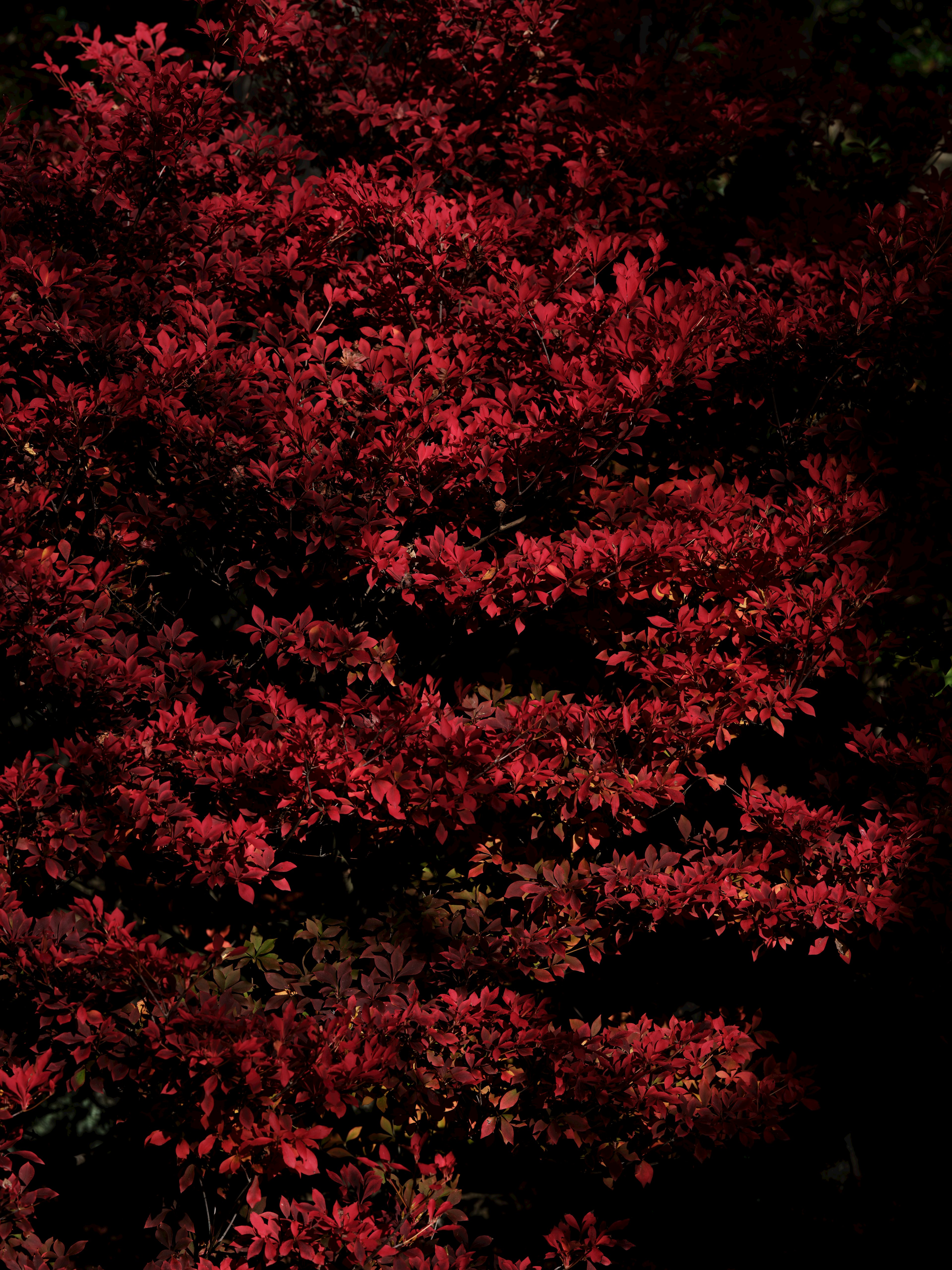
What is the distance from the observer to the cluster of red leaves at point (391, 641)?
106 inches

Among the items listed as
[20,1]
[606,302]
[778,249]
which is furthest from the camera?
[20,1]

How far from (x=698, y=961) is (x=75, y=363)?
10.6 feet

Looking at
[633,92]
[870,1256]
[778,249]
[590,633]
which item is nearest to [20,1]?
[633,92]

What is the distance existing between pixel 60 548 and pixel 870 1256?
3919 millimetres

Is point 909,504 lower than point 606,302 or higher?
lower

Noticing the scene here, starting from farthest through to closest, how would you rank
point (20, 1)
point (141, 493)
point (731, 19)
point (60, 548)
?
1. point (20, 1)
2. point (731, 19)
3. point (141, 493)
4. point (60, 548)

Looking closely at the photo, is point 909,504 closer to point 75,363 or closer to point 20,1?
point 75,363

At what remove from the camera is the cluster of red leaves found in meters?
2.70

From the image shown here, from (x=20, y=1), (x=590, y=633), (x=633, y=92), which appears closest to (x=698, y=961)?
(x=590, y=633)

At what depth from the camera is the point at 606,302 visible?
3.28 m

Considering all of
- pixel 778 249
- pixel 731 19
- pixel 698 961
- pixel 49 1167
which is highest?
pixel 731 19

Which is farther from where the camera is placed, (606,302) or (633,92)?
(633,92)

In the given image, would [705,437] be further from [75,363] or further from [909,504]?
[75,363]

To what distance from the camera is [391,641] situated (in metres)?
2.80
